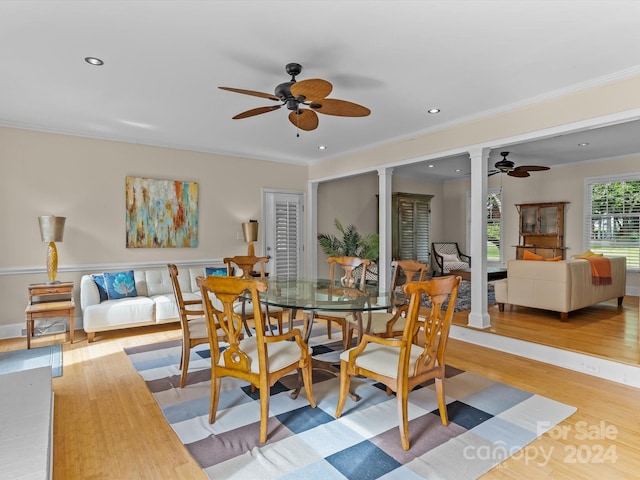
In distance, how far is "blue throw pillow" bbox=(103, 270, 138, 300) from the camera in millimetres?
4785

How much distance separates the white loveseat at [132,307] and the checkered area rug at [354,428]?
1407 millimetres

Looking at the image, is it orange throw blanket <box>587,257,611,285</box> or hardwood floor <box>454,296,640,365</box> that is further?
orange throw blanket <box>587,257,611,285</box>

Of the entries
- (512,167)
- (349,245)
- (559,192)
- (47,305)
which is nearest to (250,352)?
(47,305)

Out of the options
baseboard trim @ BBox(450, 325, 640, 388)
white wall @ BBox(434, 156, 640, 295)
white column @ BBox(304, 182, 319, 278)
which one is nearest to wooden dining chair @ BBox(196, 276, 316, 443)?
baseboard trim @ BBox(450, 325, 640, 388)

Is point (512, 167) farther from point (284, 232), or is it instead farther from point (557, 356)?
point (284, 232)

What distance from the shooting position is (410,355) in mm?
2363

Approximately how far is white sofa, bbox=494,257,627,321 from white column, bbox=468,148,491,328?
2.92 feet

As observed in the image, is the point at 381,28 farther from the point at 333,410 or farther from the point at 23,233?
the point at 23,233

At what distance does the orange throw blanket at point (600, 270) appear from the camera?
4.86 m

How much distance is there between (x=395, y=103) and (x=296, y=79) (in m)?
1.16

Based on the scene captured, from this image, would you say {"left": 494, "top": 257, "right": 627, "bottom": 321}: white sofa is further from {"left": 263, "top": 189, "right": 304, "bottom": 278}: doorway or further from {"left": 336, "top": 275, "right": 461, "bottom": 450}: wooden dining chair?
{"left": 263, "top": 189, "right": 304, "bottom": 278}: doorway

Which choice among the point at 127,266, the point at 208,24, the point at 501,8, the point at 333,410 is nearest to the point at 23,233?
the point at 127,266

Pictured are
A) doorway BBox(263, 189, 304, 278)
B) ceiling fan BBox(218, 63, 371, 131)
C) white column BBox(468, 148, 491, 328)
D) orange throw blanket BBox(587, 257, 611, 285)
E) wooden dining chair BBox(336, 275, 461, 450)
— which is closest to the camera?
wooden dining chair BBox(336, 275, 461, 450)

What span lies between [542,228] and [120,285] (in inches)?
304
